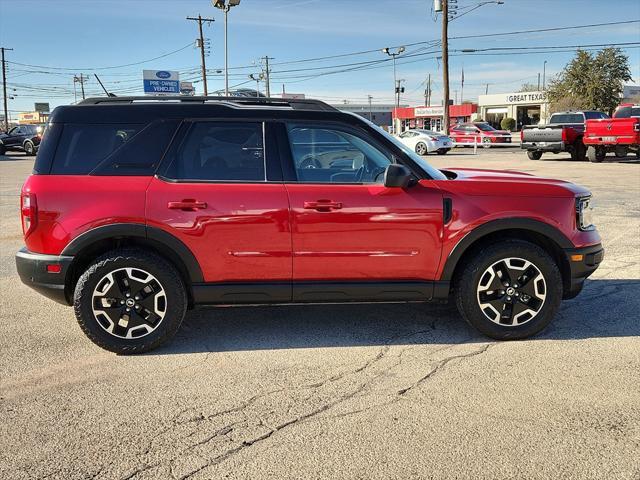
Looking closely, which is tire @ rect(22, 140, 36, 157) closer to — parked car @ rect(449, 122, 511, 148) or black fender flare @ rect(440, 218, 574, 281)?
parked car @ rect(449, 122, 511, 148)

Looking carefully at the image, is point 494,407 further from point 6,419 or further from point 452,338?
point 6,419

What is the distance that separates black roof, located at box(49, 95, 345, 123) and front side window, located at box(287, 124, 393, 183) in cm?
13

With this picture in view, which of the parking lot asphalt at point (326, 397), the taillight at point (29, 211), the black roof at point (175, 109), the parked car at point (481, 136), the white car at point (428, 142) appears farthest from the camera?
the parked car at point (481, 136)

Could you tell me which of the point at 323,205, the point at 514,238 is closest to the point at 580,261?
the point at 514,238

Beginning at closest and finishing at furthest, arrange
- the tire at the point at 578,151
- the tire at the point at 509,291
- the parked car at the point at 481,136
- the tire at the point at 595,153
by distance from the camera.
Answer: the tire at the point at 509,291, the tire at the point at 595,153, the tire at the point at 578,151, the parked car at the point at 481,136

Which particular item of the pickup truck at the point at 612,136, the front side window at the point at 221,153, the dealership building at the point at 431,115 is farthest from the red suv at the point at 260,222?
the dealership building at the point at 431,115

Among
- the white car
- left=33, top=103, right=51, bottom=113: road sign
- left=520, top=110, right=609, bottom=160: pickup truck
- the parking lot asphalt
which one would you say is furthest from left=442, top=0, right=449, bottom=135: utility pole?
left=33, top=103, right=51, bottom=113: road sign

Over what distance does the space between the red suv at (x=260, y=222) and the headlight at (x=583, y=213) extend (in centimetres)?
2

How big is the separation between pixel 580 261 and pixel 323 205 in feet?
6.51

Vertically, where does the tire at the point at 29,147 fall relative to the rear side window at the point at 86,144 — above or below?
above

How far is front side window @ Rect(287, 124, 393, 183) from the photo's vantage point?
4.18 m

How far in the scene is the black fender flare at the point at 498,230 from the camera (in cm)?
412

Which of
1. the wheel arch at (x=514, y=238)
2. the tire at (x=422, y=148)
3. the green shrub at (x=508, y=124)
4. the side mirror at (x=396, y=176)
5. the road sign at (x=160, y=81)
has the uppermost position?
the road sign at (x=160, y=81)

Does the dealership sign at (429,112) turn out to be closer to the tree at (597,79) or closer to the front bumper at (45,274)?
the tree at (597,79)
